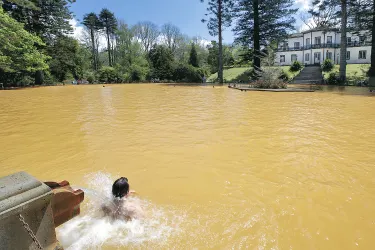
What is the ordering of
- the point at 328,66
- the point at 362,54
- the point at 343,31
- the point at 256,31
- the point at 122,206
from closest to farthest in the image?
the point at 122,206
the point at 343,31
the point at 256,31
the point at 328,66
the point at 362,54

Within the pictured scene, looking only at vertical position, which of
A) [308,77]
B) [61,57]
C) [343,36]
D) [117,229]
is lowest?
[117,229]

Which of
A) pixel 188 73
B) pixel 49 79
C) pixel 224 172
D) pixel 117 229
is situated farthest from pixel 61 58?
pixel 117 229

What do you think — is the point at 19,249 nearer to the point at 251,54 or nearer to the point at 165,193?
the point at 165,193

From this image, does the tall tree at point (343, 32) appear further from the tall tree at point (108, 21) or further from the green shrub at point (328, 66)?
the tall tree at point (108, 21)

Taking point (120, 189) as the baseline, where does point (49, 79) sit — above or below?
above

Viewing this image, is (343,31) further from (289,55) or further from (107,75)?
(107,75)

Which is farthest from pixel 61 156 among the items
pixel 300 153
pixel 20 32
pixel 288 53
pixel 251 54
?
pixel 288 53

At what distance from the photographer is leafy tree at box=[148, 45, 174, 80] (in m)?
40.4

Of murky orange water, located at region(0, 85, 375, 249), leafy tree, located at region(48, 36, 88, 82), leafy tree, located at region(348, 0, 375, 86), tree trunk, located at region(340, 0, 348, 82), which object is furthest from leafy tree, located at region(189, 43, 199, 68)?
murky orange water, located at region(0, 85, 375, 249)

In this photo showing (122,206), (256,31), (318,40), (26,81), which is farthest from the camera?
(318,40)

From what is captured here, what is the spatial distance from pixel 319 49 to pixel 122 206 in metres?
51.1

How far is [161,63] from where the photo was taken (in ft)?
138

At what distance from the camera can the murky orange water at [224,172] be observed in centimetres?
293

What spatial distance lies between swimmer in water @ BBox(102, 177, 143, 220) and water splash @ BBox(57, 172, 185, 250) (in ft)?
0.21
